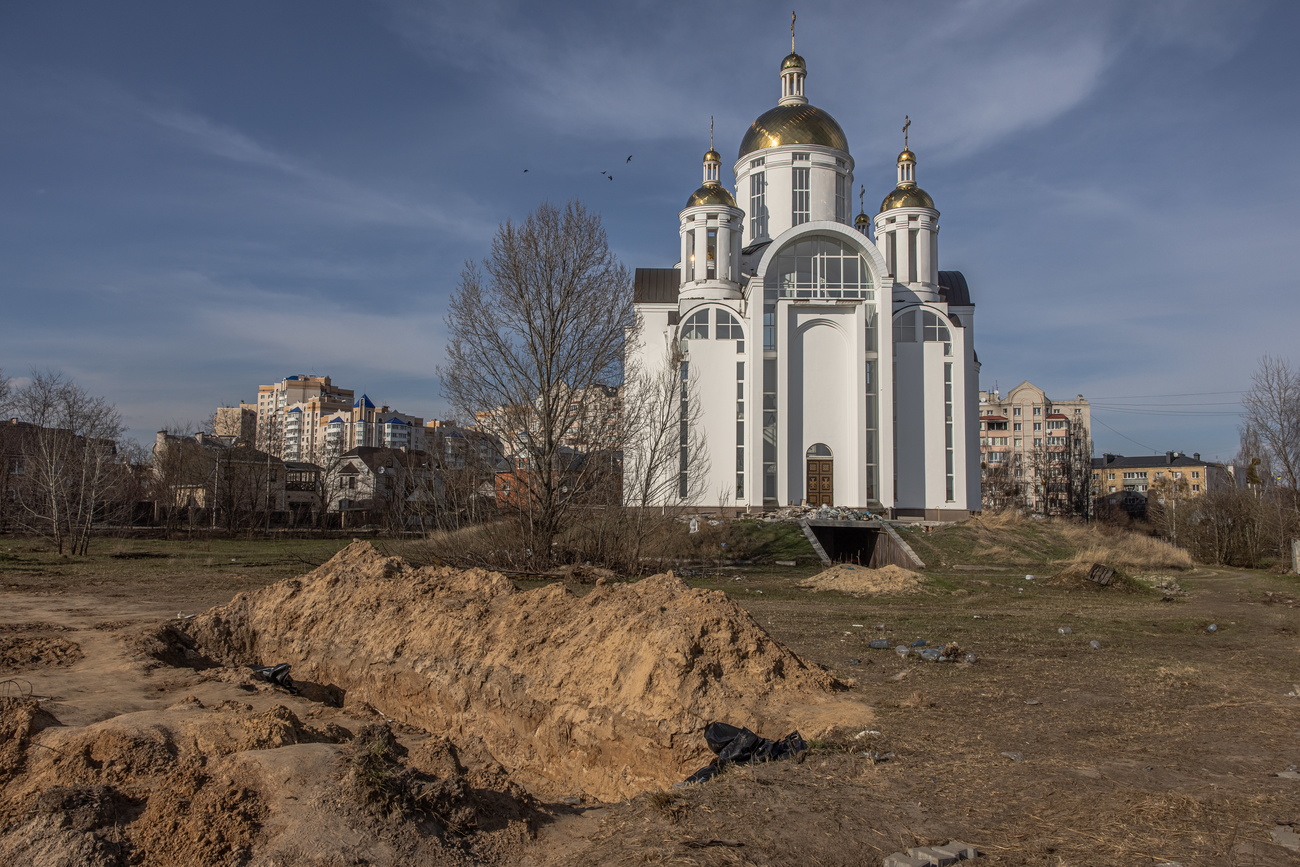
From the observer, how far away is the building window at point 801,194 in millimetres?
39844

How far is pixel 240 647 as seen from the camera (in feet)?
35.0

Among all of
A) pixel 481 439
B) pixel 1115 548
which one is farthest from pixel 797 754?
pixel 1115 548

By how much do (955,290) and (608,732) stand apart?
36.6m

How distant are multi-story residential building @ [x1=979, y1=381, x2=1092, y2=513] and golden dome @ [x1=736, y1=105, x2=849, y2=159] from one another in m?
36.6

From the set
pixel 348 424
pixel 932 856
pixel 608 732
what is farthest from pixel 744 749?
pixel 348 424

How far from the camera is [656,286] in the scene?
128 ft

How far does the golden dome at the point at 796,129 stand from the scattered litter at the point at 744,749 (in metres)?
37.9

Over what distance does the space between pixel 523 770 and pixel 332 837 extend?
3.53m

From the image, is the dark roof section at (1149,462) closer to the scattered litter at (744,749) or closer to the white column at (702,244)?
the white column at (702,244)

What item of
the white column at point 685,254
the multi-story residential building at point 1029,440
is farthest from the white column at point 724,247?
the multi-story residential building at point 1029,440

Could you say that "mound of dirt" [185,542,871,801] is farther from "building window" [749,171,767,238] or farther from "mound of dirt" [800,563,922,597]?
"building window" [749,171,767,238]

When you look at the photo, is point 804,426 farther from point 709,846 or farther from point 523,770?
point 709,846

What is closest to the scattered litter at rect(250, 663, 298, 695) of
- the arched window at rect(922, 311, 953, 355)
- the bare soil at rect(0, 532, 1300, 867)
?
the bare soil at rect(0, 532, 1300, 867)

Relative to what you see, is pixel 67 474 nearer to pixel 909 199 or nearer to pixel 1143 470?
pixel 909 199
